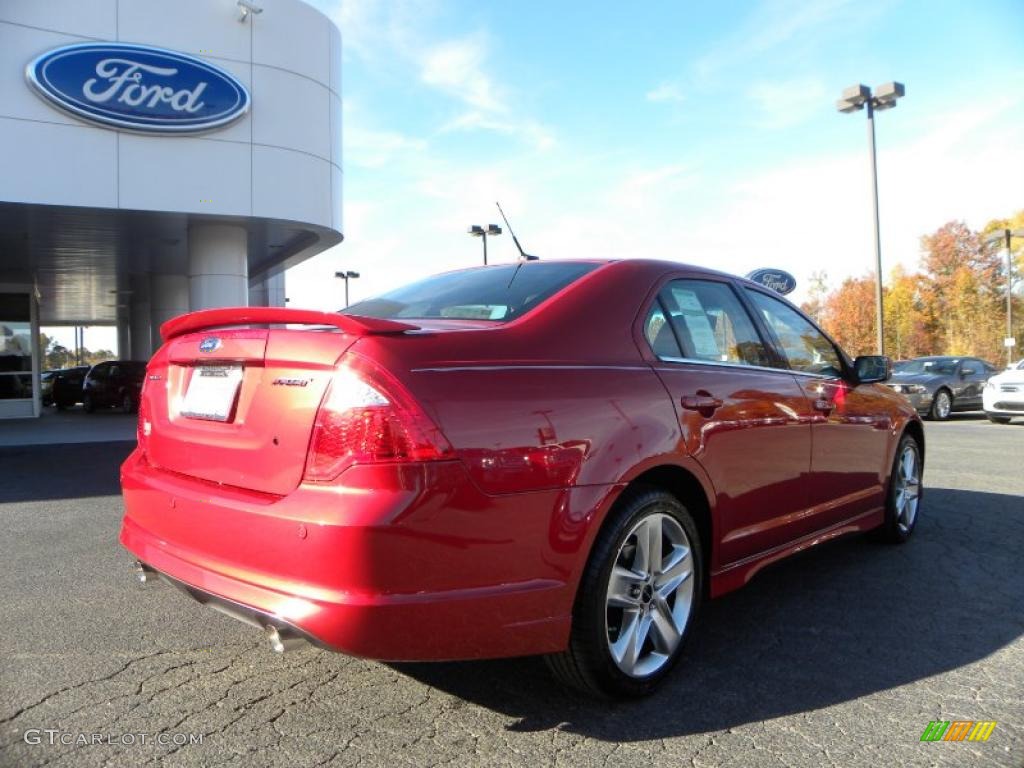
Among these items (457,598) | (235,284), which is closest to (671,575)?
(457,598)

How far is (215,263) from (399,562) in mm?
13764

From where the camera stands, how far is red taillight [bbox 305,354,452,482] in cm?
221

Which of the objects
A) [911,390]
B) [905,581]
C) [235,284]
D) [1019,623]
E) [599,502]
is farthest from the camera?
[911,390]

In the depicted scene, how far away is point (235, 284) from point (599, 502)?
45.6 ft

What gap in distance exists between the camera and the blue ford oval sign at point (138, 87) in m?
11.9

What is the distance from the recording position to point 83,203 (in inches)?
482

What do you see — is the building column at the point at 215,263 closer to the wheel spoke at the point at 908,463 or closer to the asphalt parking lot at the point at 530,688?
the asphalt parking lot at the point at 530,688

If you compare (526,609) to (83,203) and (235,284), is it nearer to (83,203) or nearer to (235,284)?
(83,203)

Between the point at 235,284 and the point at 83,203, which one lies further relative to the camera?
the point at 235,284

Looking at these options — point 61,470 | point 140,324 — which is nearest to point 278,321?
point 61,470

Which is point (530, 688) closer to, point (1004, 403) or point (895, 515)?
point (895, 515)

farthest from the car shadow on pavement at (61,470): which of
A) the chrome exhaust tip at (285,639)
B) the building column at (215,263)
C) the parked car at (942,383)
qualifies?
the parked car at (942,383)

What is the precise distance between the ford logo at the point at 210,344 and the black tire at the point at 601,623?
4.91 ft

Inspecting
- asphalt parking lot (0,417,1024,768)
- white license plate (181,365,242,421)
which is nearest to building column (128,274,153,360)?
asphalt parking lot (0,417,1024,768)
